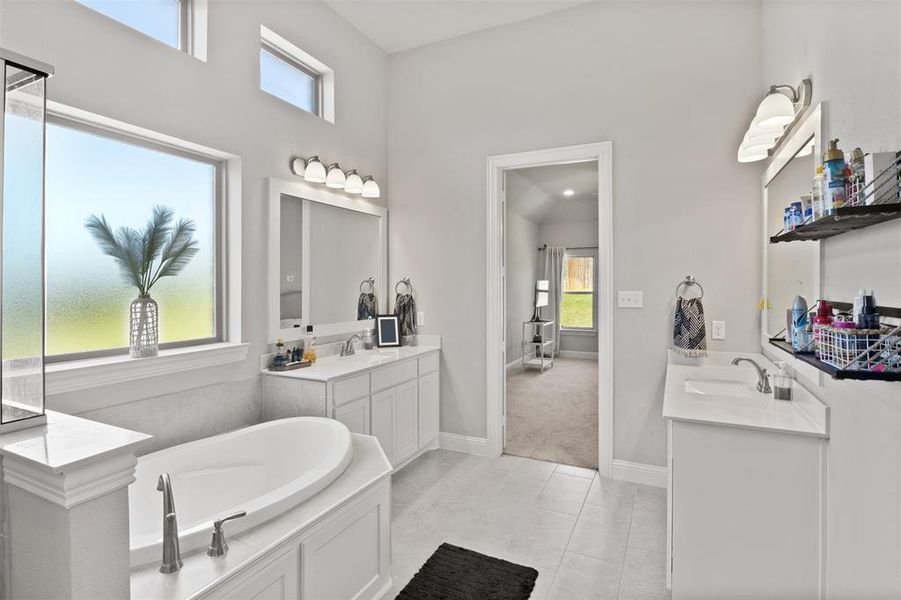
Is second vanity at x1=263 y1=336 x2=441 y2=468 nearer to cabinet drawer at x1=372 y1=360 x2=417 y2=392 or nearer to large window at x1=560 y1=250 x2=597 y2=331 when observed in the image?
cabinet drawer at x1=372 y1=360 x2=417 y2=392

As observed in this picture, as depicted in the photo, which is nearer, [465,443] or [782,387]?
[782,387]

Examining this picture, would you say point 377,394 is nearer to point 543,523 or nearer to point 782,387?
point 543,523

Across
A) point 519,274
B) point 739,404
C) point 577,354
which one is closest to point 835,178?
point 739,404

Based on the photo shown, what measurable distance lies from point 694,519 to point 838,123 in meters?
1.52

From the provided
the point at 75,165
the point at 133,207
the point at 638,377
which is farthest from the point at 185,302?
the point at 638,377

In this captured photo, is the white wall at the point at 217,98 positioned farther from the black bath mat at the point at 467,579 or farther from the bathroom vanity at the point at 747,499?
the bathroom vanity at the point at 747,499

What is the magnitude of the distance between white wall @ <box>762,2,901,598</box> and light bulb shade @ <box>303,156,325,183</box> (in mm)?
2642

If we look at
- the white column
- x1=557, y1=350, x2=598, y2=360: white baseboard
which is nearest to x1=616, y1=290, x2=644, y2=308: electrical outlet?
the white column

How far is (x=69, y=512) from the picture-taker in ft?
3.04

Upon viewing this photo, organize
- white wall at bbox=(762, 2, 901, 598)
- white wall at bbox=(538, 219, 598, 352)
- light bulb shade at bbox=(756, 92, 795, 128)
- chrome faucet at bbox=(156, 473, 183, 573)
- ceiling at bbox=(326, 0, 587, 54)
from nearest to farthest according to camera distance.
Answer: white wall at bbox=(762, 2, 901, 598), chrome faucet at bbox=(156, 473, 183, 573), light bulb shade at bbox=(756, 92, 795, 128), ceiling at bbox=(326, 0, 587, 54), white wall at bbox=(538, 219, 598, 352)

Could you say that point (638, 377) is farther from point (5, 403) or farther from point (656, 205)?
point (5, 403)

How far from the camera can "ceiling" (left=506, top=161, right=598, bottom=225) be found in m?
5.57

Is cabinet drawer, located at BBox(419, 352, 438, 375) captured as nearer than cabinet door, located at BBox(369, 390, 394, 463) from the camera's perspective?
No

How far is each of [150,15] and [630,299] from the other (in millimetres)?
3187
